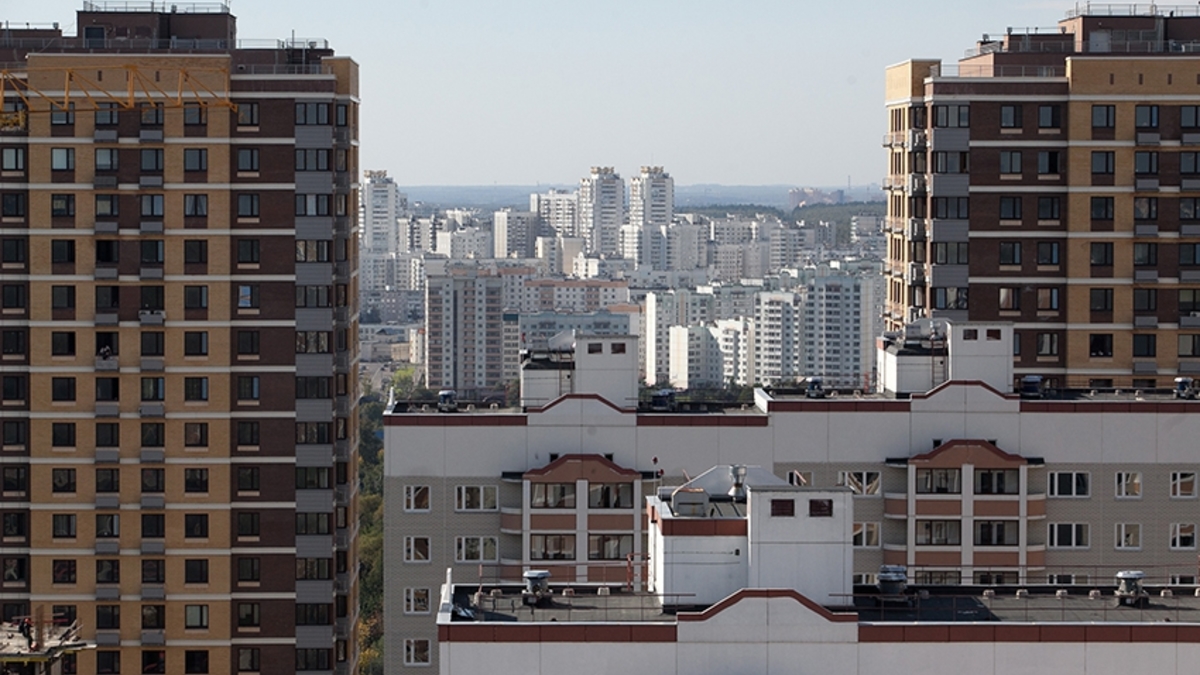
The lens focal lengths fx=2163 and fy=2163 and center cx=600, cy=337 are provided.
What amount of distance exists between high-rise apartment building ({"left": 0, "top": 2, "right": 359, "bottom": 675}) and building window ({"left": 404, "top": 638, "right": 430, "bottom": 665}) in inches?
462

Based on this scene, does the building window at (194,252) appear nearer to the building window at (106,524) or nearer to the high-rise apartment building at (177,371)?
the high-rise apartment building at (177,371)

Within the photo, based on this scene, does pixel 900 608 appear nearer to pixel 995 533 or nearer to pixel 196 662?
pixel 995 533

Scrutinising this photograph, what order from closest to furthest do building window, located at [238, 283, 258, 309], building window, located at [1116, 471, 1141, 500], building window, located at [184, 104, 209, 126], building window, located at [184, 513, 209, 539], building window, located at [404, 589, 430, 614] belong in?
1. building window, located at [404, 589, 430, 614]
2. building window, located at [1116, 471, 1141, 500]
3. building window, located at [184, 104, 209, 126]
4. building window, located at [184, 513, 209, 539]
5. building window, located at [238, 283, 258, 309]

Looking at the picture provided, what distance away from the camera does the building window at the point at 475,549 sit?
65.9m

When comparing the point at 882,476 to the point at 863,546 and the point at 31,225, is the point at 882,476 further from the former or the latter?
the point at 31,225

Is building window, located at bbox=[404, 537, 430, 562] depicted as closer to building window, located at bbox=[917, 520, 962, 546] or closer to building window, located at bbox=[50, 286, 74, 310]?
building window, located at bbox=[917, 520, 962, 546]

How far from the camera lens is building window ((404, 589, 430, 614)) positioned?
6556cm

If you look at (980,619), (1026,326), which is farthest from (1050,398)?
(980,619)

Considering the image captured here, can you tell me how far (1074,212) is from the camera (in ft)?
274

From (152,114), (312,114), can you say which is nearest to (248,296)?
(312,114)

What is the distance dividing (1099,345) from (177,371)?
35.2 meters

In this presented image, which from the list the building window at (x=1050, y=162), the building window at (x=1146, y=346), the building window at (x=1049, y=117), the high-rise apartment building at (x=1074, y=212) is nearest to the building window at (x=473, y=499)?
the high-rise apartment building at (x=1074, y=212)

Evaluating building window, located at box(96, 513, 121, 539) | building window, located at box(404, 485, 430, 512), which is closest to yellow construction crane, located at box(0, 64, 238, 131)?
building window, located at box(96, 513, 121, 539)

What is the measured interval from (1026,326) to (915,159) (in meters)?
7.86
